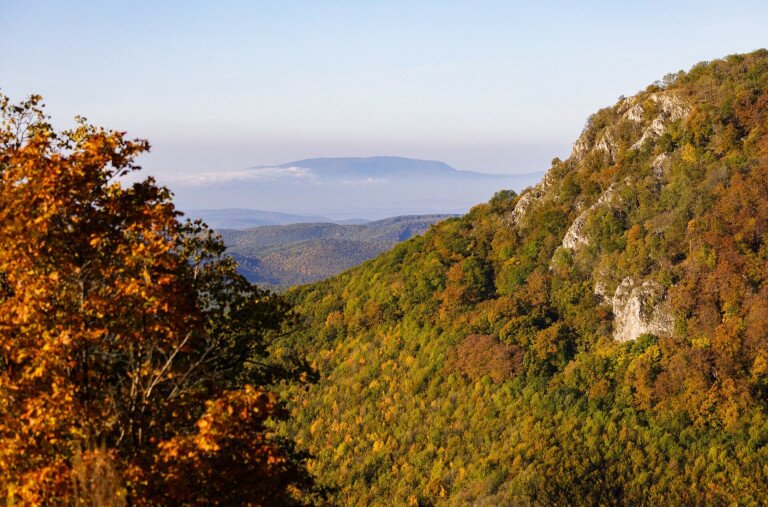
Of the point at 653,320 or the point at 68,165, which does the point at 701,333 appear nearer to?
the point at 653,320

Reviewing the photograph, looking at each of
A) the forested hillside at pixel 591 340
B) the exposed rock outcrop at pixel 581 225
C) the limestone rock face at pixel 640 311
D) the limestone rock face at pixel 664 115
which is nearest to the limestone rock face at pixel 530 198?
the forested hillside at pixel 591 340

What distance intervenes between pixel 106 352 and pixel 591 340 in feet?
159

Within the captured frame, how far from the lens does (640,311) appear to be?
175 ft

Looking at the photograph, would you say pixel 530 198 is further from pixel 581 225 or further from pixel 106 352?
pixel 106 352

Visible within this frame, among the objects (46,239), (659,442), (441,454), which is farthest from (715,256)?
(46,239)

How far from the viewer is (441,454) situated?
55.2 meters

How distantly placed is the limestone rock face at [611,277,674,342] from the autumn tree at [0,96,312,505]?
4173cm

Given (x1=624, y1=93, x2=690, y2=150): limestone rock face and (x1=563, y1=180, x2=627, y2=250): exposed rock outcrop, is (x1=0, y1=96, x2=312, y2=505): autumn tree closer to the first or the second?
(x1=563, y1=180, x2=627, y2=250): exposed rock outcrop

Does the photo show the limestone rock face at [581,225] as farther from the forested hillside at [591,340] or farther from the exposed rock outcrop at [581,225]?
the forested hillside at [591,340]

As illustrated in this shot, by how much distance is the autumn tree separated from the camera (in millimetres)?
12836

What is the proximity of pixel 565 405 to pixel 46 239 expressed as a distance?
44467 millimetres

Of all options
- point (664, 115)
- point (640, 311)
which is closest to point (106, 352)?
point (640, 311)

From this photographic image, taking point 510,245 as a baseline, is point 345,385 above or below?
below

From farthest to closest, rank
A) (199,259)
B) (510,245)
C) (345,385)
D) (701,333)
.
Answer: (510,245) < (345,385) < (701,333) < (199,259)
